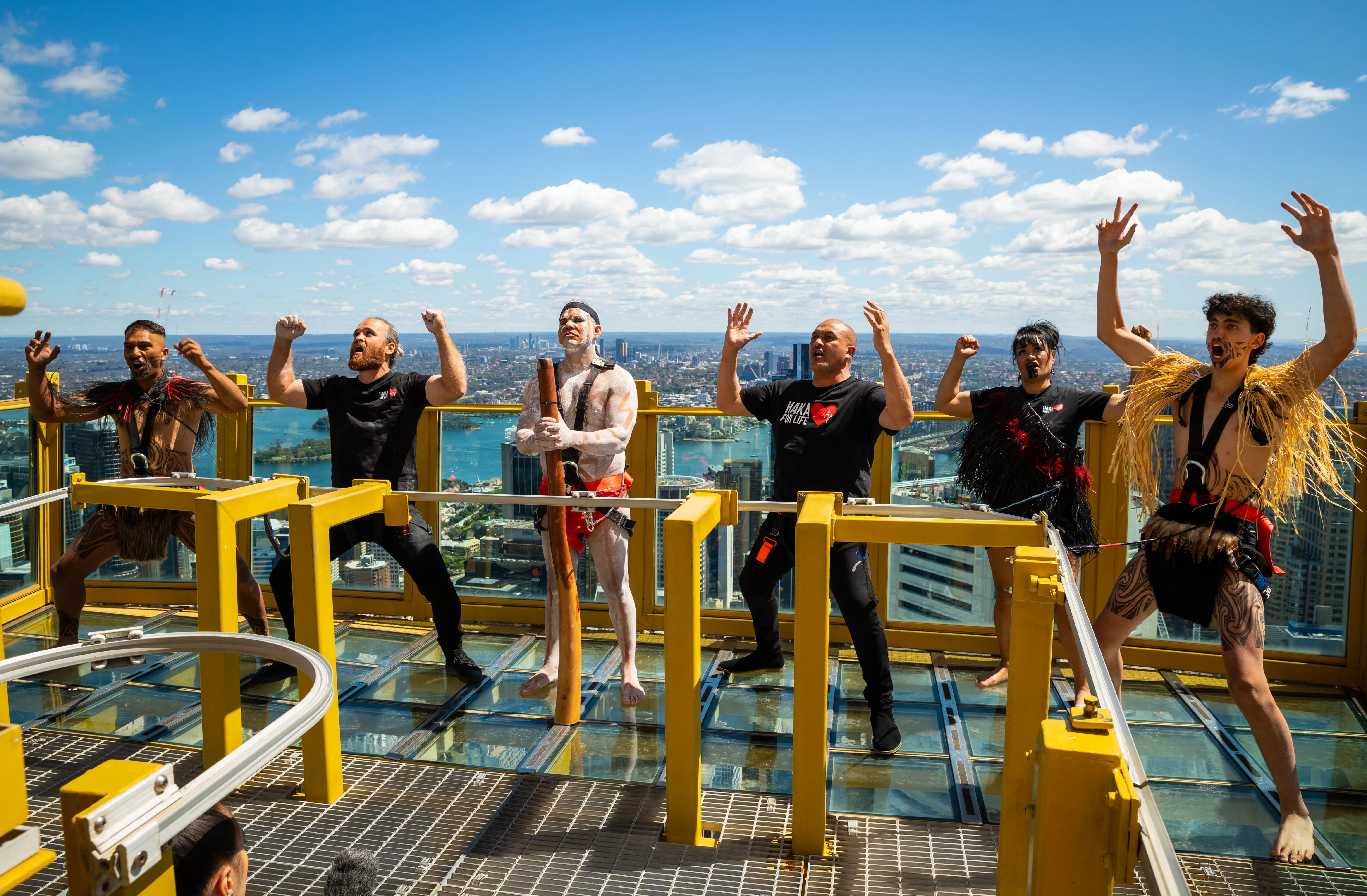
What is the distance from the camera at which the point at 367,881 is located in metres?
2.75

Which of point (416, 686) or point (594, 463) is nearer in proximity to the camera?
point (594, 463)

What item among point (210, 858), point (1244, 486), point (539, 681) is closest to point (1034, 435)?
point (1244, 486)

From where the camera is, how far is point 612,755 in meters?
3.89

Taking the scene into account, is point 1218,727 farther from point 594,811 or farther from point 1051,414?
point 594,811

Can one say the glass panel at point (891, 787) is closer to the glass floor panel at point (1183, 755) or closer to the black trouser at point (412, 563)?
the glass floor panel at point (1183, 755)

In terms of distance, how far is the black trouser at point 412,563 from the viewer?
15.5 feet

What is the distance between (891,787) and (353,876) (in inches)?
80.0

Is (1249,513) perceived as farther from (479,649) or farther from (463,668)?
(479,649)

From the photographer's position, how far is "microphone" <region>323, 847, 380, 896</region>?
2682 millimetres

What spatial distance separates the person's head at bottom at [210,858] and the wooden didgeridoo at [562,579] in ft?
7.48

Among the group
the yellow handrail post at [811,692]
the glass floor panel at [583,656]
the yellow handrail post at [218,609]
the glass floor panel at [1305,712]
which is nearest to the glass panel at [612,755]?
the glass floor panel at [583,656]

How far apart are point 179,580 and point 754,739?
4.42m

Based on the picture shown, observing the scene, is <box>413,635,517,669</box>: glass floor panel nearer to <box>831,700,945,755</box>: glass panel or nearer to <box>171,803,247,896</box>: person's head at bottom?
<box>831,700,945,755</box>: glass panel

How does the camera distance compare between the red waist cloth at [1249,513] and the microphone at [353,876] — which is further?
the red waist cloth at [1249,513]
